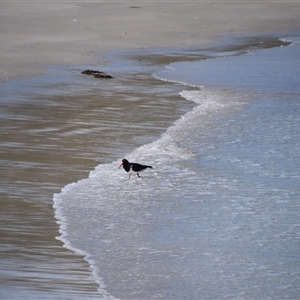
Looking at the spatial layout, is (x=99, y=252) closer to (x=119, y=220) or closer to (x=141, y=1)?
(x=119, y=220)

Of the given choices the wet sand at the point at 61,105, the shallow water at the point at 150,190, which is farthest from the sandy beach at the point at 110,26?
the shallow water at the point at 150,190

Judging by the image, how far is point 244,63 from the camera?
1539 cm

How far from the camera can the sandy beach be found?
48.9ft

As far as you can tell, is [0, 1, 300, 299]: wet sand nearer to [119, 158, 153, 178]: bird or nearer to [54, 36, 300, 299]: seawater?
[54, 36, 300, 299]: seawater

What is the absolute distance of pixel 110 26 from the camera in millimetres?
18906

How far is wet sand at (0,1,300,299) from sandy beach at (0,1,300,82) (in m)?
0.03

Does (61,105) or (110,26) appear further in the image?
(110,26)

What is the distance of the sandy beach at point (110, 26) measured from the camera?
→ 587 inches

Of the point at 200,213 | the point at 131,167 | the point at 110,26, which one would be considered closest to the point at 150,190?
the point at 131,167

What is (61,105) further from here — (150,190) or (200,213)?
(200,213)

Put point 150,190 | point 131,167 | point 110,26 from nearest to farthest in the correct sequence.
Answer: point 150,190
point 131,167
point 110,26

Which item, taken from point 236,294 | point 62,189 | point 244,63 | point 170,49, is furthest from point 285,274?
point 170,49

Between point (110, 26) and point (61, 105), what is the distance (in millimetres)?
8210

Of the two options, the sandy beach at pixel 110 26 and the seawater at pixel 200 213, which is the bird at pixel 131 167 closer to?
the seawater at pixel 200 213
